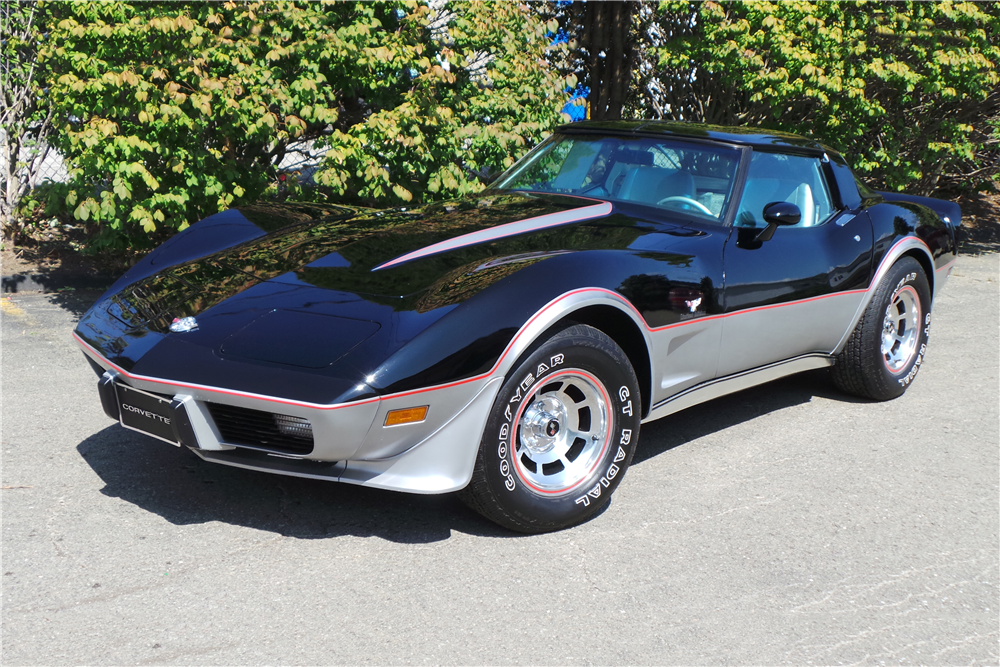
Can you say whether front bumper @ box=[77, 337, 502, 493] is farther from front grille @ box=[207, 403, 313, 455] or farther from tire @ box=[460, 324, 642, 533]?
tire @ box=[460, 324, 642, 533]

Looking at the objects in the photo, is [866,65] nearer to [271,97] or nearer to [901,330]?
[901,330]

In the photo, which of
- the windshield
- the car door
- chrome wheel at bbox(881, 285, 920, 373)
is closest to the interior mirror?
the car door

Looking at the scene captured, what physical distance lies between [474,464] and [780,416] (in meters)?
2.40

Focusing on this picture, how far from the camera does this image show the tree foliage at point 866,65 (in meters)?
8.41

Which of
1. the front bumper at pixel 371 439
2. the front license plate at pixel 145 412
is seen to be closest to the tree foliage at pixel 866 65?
the front bumper at pixel 371 439

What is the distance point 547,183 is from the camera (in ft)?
15.7

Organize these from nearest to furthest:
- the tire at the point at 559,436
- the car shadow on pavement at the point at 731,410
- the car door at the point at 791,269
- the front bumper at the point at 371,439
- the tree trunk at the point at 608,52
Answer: the front bumper at the point at 371,439 → the tire at the point at 559,436 → the car door at the point at 791,269 → the car shadow on pavement at the point at 731,410 → the tree trunk at the point at 608,52

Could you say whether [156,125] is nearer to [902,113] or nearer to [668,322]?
[668,322]

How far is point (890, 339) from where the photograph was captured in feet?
17.6

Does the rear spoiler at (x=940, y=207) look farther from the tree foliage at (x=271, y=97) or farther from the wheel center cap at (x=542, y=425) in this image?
the wheel center cap at (x=542, y=425)

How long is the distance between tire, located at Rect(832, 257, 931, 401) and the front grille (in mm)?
3245

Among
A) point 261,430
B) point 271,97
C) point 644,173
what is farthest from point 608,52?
point 261,430

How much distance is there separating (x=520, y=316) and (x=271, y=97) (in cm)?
336

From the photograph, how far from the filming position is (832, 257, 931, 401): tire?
5.00 meters
